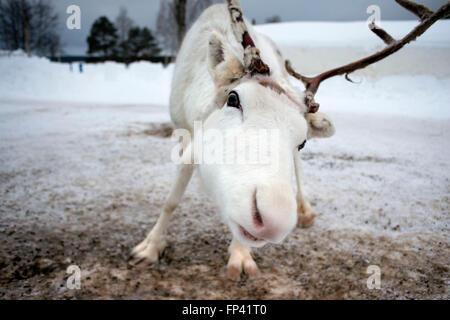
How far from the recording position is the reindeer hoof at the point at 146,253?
9.20 ft

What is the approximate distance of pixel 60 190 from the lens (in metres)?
4.19

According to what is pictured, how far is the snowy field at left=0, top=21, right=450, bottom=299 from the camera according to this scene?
2.52m

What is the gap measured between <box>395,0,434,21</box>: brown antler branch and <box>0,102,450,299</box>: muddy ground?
1227mm

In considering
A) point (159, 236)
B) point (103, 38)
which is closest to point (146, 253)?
point (159, 236)

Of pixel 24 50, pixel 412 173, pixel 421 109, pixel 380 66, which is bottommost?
pixel 412 173

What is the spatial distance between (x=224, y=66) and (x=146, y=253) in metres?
1.79

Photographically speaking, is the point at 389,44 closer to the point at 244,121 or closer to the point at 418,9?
the point at 418,9

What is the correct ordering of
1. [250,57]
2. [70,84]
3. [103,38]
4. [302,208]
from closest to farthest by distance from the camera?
[250,57] → [302,208] → [70,84] → [103,38]

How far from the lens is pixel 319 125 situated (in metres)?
2.28

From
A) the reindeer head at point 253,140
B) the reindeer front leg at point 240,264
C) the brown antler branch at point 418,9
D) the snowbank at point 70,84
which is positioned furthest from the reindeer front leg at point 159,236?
the snowbank at point 70,84
